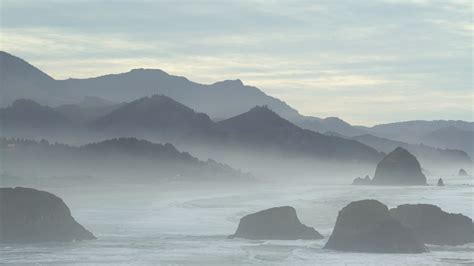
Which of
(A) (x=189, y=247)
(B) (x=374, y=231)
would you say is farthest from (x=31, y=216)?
(B) (x=374, y=231)

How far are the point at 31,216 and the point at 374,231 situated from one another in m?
30.6

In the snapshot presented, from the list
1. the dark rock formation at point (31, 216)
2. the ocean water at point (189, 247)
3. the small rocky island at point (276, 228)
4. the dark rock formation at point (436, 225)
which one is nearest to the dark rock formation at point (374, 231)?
the ocean water at point (189, 247)

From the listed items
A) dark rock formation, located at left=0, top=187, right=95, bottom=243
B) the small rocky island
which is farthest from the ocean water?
dark rock formation, located at left=0, top=187, right=95, bottom=243

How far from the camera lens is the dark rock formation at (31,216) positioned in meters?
96.9

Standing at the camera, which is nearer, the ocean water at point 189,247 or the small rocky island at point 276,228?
the ocean water at point 189,247

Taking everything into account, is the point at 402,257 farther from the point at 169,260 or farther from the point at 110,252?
the point at 110,252

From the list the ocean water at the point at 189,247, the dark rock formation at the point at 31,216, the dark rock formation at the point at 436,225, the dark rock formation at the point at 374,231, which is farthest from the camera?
the dark rock formation at the point at 31,216

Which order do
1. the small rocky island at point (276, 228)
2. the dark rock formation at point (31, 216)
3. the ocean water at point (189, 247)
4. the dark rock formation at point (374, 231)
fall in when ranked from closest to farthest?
1. the ocean water at point (189, 247)
2. the dark rock formation at point (374, 231)
3. the dark rock formation at point (31, 216)
4. the small rocky island at point (276, 228)

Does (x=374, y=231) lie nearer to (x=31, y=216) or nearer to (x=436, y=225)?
(x=436, y=225)

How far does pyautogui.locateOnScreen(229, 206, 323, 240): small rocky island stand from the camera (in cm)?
10131

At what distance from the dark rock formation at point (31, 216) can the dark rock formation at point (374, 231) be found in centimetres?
2599

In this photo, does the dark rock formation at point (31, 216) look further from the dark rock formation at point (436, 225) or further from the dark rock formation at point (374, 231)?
the dark rock formation at point (436, 225)

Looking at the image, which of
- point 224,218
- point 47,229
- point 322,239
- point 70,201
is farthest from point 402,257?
point 70,201

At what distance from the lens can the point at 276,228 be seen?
102 m
